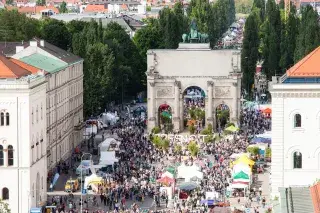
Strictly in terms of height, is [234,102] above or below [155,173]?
above

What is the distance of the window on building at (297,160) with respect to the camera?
7662cm

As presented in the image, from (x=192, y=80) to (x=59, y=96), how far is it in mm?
23310

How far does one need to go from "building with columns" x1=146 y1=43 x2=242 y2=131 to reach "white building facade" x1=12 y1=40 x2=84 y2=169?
8.17 metres

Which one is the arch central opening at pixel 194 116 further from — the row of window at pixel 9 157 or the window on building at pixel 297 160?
the row of window at pixel 9 157

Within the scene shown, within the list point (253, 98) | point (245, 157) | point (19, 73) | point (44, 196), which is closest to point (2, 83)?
point (19, 73)

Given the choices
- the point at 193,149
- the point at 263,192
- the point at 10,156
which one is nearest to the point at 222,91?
the point at 193,149

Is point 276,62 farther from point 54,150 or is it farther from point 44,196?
point 44,196

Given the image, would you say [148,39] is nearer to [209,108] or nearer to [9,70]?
[209,108]

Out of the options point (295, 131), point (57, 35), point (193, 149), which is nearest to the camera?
point (295, 131)

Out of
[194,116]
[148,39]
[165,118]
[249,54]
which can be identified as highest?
[148,39]

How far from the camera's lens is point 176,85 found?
392ft

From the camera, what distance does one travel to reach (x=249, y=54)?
500 ft

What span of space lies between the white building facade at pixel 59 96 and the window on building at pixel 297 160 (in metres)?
23.4

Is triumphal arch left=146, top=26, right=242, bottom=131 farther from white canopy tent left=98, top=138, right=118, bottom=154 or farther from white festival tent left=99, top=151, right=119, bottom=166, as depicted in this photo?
white festival tent left=99, top=151, right=119, bottom=166
